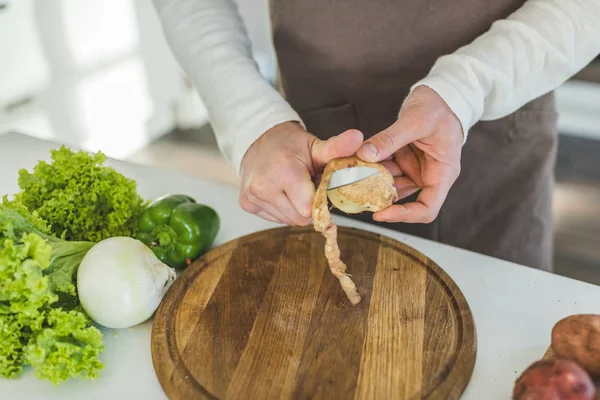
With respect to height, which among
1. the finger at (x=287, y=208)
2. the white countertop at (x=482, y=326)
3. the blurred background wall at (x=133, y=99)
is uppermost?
the finger at (x=287, y=208)

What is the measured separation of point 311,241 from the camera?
3.34 feet

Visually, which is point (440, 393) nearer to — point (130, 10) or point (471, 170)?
point (471, 170)

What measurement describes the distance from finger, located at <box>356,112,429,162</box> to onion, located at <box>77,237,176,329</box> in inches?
15.0

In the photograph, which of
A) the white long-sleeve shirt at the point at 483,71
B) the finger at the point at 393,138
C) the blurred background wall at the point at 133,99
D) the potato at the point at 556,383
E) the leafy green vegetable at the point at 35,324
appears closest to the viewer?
the potato at the point at 556,383

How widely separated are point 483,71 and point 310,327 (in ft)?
1.72

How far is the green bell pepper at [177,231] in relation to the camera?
3.20 ft

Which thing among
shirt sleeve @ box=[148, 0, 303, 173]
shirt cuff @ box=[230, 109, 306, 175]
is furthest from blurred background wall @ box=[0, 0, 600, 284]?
shirt cuff @ box=[230, 109, 306, 175]

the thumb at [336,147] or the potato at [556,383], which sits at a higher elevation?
the thumb at [336,147]

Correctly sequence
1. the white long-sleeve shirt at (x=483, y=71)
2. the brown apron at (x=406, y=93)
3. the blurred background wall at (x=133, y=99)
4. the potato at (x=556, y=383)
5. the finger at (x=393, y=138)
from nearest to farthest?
the potato at (x=556, y=383)
the finger at (x=393, y=138)
the white long-sleeve shirt at (x=483, y=71)
the brown apron at (x=406, y=93)
the blurred background wall at (x=133, y=99)

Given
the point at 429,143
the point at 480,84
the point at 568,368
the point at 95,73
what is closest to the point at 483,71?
the point at 480,84

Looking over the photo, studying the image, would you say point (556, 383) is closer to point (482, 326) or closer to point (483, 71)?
point (482, 326)

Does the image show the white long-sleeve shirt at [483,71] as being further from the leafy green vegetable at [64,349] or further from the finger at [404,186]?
the leafy green vegetable at [64,349]

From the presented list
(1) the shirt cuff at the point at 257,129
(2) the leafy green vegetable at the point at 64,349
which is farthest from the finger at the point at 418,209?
(2) the leafy green vegetable at the point at 64,349

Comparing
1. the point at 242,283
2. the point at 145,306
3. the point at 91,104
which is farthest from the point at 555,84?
the point at 91,104
